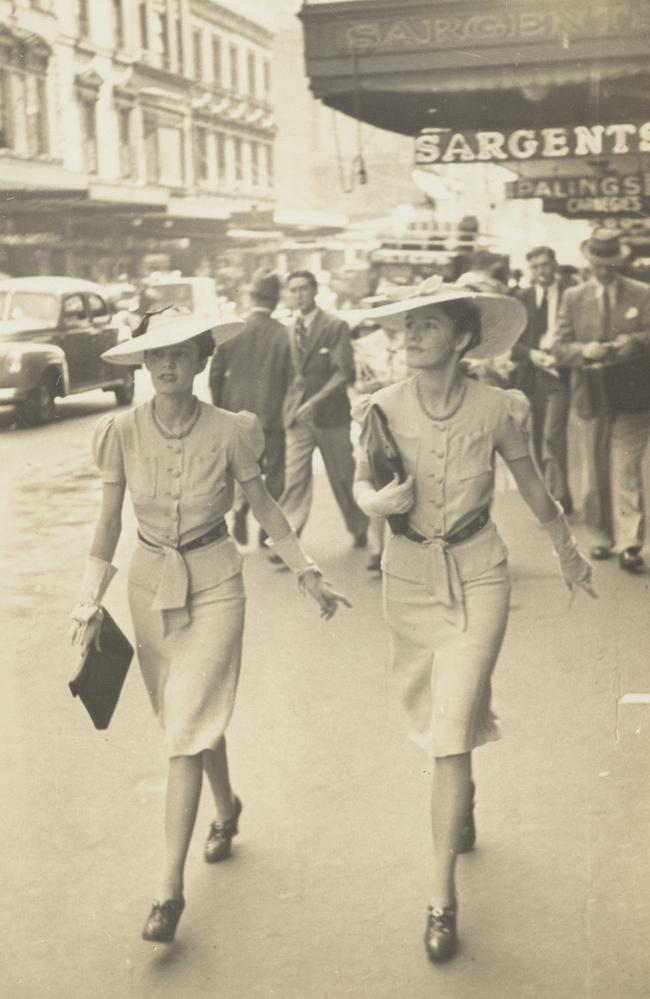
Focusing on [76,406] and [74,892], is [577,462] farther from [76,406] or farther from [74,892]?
[74,892]

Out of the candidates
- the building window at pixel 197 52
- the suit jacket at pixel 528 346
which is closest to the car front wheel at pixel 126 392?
the building window at pixel 197 52

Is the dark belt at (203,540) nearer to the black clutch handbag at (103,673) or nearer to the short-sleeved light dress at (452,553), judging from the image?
the black clutch handbag at (103,673)

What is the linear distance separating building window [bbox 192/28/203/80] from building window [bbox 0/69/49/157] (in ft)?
2.27

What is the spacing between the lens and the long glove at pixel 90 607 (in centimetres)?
405

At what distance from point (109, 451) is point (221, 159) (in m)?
2.97

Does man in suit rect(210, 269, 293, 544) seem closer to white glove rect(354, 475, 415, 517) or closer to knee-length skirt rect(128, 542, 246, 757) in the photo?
knee-length skirt rect(128, 542, 246, 757)

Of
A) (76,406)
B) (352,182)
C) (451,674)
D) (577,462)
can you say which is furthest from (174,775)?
(577,462)

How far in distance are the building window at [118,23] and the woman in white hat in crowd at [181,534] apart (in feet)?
8.30

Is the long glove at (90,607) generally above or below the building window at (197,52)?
below

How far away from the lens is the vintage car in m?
6.28

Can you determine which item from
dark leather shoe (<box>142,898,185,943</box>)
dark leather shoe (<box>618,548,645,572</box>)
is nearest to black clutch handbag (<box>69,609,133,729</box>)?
dark leather shoe (<box>142,898,185,943</box>)

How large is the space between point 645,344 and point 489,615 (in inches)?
174

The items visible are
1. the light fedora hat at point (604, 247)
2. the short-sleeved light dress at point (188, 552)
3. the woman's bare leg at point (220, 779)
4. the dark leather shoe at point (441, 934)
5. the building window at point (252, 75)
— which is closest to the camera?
the dark leather shoe at point (441, 934)

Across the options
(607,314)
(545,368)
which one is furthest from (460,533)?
(545,368)
